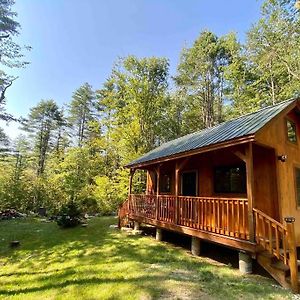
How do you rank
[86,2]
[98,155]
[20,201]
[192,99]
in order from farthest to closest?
[192,99] → [98,155] → [20,201] → [86,2]

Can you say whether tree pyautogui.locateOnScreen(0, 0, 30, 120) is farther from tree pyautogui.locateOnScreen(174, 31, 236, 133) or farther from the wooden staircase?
the wooden staircase

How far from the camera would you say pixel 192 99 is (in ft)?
88.2

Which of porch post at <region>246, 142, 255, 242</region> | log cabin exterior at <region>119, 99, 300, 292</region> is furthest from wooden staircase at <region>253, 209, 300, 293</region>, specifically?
porch post at <region>246, 142, 255, 242</region>

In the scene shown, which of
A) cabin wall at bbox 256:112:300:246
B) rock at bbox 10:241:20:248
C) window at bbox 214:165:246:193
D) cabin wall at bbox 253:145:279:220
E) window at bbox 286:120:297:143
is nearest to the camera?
cabin wall at bbox 256:112:300:246

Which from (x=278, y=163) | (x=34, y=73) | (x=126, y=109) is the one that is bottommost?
(x=278, y=163)

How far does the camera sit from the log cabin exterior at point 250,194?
572cm

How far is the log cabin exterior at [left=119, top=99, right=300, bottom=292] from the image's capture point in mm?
5719

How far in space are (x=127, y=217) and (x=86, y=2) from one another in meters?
10.9

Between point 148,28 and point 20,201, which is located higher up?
point 148,28

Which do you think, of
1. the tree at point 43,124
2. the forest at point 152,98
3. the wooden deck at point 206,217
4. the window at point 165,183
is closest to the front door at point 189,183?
the wooden deck at point 206,217

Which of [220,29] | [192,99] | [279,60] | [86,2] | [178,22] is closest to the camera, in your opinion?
[86,2]

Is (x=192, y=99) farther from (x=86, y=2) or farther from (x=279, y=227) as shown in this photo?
(x=279, y=227)

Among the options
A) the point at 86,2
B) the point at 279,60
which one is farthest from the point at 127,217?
the point at 279,60

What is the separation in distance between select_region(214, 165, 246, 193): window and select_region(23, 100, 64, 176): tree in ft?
95.5
